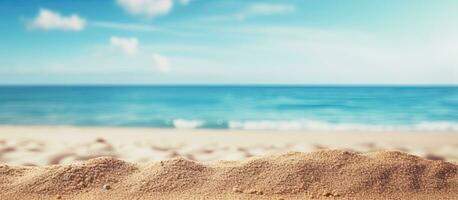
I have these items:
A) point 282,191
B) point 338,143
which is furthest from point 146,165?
point 338,143

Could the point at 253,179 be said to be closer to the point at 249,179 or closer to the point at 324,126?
the point at 249,179

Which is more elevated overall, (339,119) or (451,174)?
(451,174)

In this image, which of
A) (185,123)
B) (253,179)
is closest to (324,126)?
(185,123)

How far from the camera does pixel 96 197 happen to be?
2807 millimetres

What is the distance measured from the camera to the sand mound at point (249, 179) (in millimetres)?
2873

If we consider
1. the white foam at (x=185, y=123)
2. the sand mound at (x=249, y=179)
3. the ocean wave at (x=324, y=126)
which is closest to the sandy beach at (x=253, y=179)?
the sand mound at (x=249, y=179)

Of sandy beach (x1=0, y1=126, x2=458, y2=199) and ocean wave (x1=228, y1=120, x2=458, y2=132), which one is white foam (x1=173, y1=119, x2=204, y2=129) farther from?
sandy beach (x1=0, y1=126, x2=458, y2=199)

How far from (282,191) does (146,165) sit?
40.1 inches

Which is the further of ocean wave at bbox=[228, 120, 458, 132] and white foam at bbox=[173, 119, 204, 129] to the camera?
white foam at bbox=[173, 119, 204, 129]

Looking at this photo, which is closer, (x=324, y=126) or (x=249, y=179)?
(x=249, y=179)

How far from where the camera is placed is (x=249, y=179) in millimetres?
3018

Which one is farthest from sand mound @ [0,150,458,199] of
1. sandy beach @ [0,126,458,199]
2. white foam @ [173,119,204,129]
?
white foam @ [173,119,204,129]

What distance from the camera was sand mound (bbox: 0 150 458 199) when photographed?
287 cm

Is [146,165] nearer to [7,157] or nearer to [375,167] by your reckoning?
[375,167]
